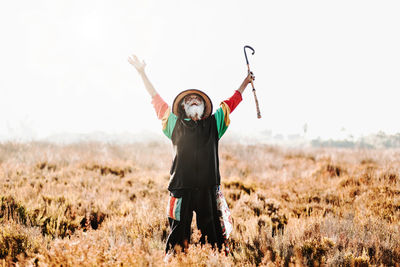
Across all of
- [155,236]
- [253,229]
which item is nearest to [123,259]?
[155,236]

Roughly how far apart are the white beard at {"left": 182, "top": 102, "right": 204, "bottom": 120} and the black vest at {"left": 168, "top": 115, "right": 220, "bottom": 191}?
0.18 ft

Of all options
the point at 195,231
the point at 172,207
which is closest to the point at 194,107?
the point at 172,207

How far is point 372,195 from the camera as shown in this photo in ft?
17.9

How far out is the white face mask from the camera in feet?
9.36

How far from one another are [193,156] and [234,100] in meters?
0.88

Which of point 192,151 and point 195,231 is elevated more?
point 192,151

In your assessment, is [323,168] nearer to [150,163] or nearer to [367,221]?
[367,221]

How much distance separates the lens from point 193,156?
2828 millimetres

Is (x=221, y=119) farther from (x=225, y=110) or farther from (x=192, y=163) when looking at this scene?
(x=192, y=163)

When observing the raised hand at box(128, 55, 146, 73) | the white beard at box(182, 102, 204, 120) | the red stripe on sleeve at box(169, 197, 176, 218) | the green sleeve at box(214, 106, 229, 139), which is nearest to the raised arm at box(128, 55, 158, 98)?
the raised hand at box(128, 55, 146, 73)

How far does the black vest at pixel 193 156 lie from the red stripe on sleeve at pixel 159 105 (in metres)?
0.23

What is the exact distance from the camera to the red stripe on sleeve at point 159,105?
2.96 metres

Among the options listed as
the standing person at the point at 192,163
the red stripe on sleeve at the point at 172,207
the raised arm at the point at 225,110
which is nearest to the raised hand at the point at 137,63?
the standing person at the point at 192,163

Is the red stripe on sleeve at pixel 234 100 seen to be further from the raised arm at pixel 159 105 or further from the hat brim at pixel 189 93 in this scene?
the raised arm at pixel 159 105
